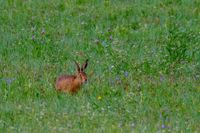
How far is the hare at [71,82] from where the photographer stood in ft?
31.8

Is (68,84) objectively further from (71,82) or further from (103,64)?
(103,64)

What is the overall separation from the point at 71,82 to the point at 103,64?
4.42 feet

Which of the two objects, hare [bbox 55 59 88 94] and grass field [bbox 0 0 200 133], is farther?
hare [bbox 55 59 88 94]

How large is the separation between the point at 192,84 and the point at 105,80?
0.95 metres

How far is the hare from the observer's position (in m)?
9.68

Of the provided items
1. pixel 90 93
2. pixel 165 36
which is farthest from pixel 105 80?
pixel 165 36

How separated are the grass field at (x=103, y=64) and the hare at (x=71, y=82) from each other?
10cm

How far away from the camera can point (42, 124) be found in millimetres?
8398

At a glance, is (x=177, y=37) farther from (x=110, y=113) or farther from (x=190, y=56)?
(x=110, y=113)

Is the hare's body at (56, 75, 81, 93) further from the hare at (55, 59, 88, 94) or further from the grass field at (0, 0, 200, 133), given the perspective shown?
the grass field at (0, 0, 200, 133)

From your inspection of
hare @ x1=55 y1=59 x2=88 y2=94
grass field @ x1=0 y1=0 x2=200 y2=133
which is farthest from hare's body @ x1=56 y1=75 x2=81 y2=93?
grass field @ x1=0 y1=0 x2=200 y2=133

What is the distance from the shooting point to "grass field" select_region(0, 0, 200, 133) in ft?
28.3

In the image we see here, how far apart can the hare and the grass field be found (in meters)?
0.10

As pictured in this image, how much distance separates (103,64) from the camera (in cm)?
1098
